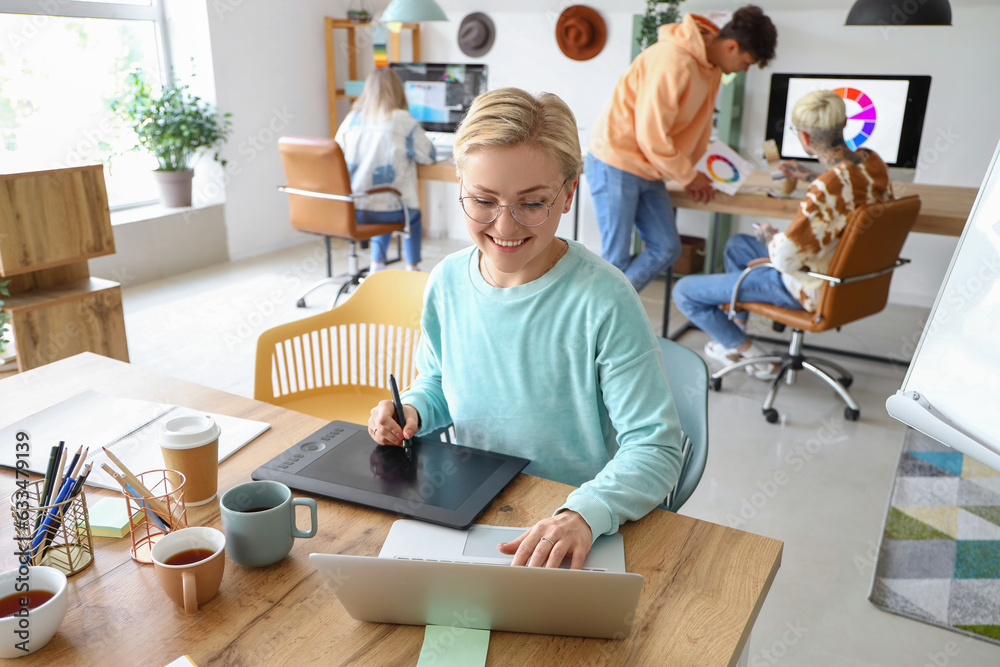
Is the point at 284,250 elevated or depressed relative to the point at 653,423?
depressed

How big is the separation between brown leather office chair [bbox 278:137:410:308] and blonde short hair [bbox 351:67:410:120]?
0.35 meters

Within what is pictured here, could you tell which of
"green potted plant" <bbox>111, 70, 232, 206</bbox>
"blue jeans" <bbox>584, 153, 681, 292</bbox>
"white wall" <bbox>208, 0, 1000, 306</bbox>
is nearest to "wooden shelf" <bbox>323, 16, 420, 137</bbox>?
"white wall" <bbox>208, 0, 1000, 306</bbox>

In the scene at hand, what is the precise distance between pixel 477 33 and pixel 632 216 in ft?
8.32

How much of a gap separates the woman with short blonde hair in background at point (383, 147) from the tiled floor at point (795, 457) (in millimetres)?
684

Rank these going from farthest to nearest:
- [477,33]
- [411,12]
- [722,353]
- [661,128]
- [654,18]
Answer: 1. [477,33]
2. [654,18]
3. [411,12]
4. [722,353]
5. [661,128]

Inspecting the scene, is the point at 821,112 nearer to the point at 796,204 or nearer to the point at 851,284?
the point at 796,204

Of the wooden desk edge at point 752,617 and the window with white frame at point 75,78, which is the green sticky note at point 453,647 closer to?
the wooden desk edge at point 752,617

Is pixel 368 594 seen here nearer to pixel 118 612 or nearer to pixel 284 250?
pixel 118 612

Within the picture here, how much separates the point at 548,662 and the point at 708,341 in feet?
10.1

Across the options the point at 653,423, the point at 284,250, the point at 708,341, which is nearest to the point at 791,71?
the point at 708,341

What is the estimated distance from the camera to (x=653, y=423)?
41.7 inches

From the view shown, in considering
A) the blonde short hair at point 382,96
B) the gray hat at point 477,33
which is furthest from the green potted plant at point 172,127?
the gray hat at point 477,33

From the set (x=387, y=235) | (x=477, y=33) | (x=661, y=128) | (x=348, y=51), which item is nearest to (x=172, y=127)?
(x=387, y=235)

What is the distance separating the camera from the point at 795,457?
2596mm
